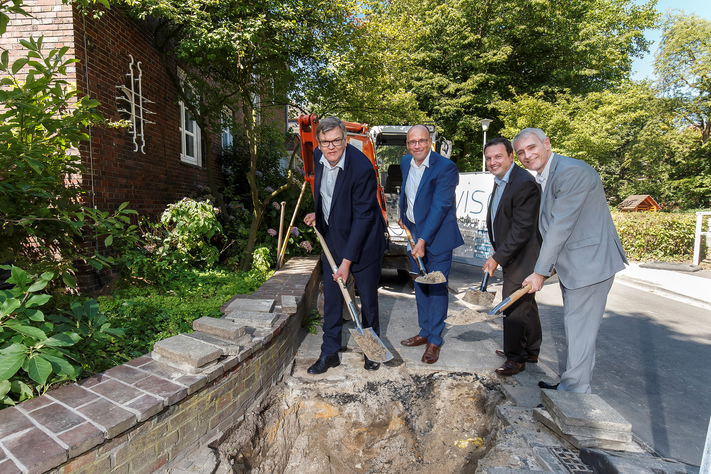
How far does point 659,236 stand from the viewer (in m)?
11.1

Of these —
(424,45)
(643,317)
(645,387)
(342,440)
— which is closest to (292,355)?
(342,440)

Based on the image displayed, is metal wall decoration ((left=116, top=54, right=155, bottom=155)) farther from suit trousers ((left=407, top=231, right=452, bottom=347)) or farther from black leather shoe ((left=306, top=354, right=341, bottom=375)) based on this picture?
suit trousers ((left=407, top=231, right=452, bottom=347))

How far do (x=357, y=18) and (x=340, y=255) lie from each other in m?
6.36

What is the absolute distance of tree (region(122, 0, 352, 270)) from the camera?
4.70 m

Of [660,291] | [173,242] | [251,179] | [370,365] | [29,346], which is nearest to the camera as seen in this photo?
[29,346]

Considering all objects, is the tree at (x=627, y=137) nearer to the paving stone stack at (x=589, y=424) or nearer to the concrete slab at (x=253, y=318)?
the paving stone stack at (x=589, y=424)

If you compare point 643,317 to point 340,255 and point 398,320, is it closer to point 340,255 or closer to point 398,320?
point 398,320

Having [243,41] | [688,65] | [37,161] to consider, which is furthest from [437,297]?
[688,65]

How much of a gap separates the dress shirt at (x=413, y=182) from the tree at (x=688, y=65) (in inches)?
1108

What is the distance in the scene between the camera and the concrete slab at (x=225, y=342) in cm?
232

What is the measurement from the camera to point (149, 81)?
562 cm

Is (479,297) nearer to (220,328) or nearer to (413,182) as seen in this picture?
(413,182)

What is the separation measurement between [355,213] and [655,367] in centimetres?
341

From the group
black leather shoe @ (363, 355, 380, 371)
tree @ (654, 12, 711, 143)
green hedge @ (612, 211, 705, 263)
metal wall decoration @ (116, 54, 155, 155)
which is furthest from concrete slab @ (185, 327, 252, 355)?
tree @ (654, 12, 711, 143)
